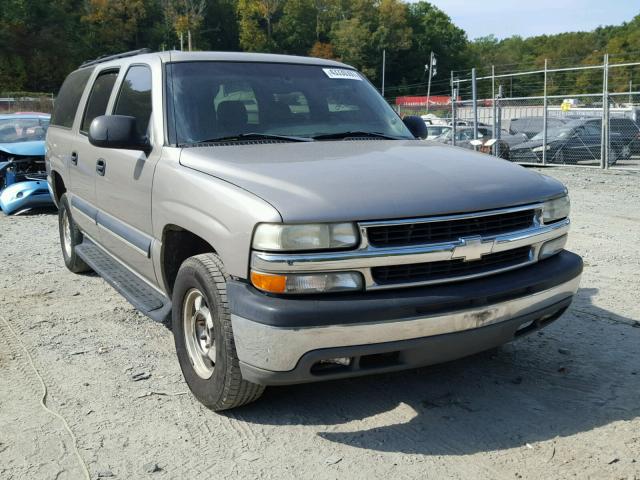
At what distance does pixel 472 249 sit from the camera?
3061mm

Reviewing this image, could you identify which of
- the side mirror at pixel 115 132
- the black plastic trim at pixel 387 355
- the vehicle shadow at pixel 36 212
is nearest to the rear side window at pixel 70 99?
the side mirror at pixel 115 132

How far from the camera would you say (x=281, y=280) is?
9.32 feet

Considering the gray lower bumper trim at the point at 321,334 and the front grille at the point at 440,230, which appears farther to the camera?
the front grille at the point at 440,230

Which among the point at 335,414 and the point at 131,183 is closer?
the point at 335,414

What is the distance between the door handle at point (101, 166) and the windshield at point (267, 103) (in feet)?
3.07

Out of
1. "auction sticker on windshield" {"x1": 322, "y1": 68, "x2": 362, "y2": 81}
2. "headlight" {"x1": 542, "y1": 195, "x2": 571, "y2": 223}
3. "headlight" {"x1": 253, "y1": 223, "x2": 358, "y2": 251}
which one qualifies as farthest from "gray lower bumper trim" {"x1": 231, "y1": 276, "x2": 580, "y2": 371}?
"auction sticker on windshield" {"x1": 322, "y1": 68, "x2": 362, "y2": 81}

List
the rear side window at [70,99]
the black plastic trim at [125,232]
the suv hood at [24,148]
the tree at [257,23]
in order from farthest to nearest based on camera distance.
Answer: the tree at [257,23] → the suv hood at [24,148] → the rear side window at [70,99] → the black plastic trim at [125,232]

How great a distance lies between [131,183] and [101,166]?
688mm

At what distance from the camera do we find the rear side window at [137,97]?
13.8ft

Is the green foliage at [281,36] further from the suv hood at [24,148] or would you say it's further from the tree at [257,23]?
the suv hood at [24,148]

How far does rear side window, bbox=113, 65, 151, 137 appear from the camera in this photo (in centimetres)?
420

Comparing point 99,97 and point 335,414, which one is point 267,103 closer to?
point 99,97

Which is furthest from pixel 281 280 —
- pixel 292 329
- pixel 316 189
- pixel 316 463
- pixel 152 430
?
pixel 152 430

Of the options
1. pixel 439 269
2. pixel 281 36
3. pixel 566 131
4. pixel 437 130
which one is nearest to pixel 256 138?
pixel 439 269
